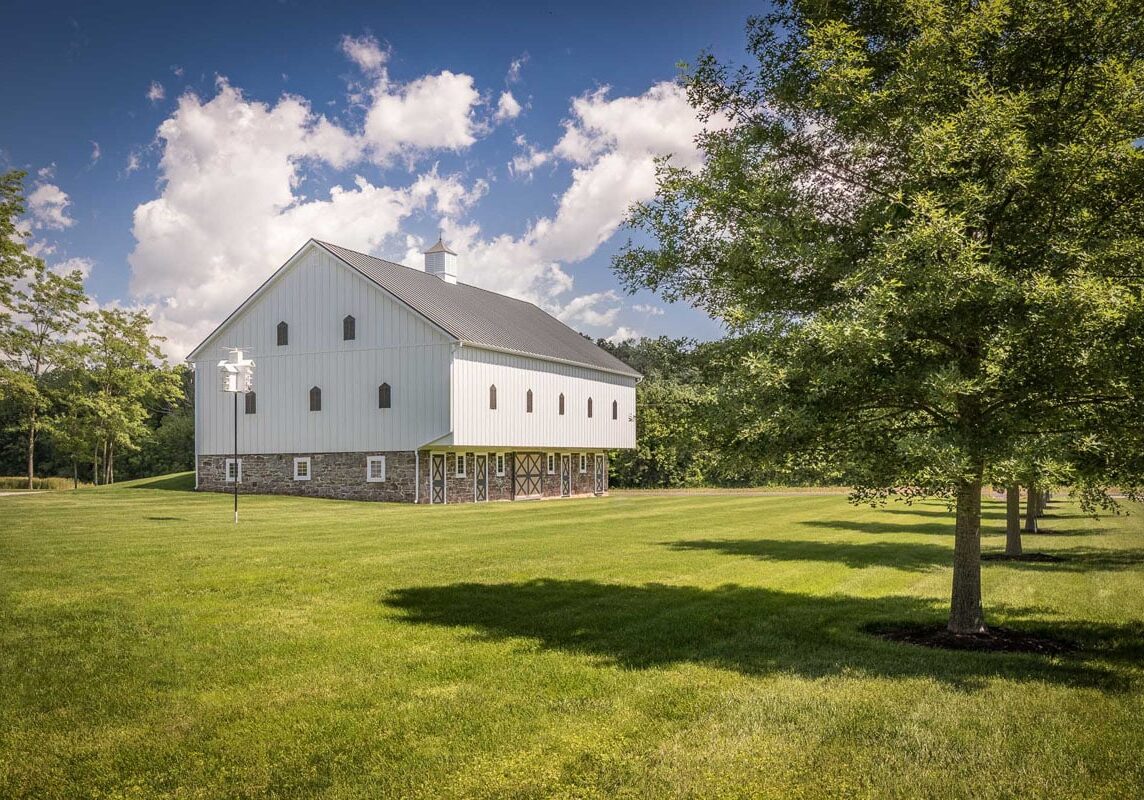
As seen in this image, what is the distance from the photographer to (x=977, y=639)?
971 cm

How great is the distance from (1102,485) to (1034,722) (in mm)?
3274

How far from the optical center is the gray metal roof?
116 feet

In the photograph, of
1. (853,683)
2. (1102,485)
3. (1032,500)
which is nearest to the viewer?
(853,683)

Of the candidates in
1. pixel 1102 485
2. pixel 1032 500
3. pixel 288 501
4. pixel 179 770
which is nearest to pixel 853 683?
pixel 1102 485

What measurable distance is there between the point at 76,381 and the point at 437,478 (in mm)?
28072

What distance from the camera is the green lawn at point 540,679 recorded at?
5.68m

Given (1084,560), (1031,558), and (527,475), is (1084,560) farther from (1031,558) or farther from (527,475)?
(527,475)

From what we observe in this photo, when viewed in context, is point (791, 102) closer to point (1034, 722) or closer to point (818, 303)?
point (818, 303)

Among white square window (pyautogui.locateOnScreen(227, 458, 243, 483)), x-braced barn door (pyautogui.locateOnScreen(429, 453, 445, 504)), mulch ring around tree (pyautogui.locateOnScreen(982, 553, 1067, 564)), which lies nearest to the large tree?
mulch ring around tree (pyautogui.locateOnScreen(982, 553, 1067, 564))

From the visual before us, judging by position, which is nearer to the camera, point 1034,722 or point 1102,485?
point 1034,722

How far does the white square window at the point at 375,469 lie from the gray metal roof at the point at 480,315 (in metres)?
6.23

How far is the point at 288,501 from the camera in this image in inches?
1314

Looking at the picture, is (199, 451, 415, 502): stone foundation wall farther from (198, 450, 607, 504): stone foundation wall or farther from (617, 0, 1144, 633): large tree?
(617, 0, 1144, 633): large tree

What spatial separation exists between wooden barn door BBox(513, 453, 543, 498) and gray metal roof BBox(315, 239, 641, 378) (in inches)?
193
